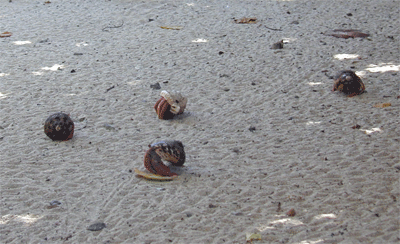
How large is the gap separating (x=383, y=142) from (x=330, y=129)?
0.50m

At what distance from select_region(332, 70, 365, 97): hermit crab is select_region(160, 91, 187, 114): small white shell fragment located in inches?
71.8

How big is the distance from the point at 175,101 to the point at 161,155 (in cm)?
112

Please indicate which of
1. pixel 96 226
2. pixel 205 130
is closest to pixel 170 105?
pixel 205 130

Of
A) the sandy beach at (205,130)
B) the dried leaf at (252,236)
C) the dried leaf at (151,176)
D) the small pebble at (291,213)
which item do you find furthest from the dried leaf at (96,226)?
the small pebble at (291,213)

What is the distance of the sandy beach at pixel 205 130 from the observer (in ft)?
9.75

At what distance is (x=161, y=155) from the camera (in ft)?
11.4

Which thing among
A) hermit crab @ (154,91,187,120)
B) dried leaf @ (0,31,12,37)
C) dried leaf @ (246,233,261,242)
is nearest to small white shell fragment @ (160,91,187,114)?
hermit crab @ (154,91,187,120)

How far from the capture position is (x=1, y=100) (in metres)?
5.02

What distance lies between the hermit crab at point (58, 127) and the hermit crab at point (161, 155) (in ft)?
3.34

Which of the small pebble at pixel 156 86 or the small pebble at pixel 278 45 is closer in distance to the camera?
the small pebble at pixel 156 86

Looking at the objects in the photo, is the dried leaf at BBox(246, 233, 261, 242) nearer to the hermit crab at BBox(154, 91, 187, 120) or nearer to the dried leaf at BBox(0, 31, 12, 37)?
the hermit crab at BBox(154, 91, 187, 120)

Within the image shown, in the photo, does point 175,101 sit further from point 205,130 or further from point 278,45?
point 278,45

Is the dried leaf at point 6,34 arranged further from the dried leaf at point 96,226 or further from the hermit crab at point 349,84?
the dried leaf at point 96,226

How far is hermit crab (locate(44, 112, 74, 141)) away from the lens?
405cm
